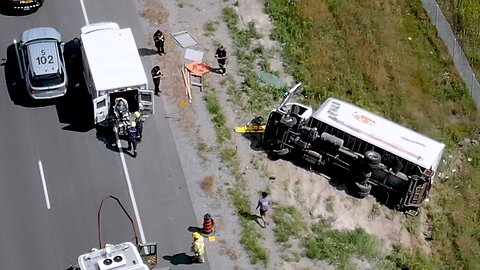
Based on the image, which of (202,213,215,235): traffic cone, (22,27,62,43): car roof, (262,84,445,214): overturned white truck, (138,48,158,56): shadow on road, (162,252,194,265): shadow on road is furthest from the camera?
(138,48,158,56): shadow on road

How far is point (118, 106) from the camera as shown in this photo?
2842 cm

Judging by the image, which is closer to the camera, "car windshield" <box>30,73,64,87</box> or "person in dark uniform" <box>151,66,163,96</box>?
"car windshield" <box>30,73,64,87</box>

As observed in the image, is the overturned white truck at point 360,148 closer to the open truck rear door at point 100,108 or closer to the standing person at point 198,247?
the standing person at point 198,247

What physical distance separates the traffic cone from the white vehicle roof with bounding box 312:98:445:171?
18.3 ft

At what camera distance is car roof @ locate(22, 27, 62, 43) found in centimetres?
3042

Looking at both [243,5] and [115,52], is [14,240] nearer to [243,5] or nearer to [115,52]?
[115,52]

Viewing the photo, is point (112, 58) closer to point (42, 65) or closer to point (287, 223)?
point (42, 65)

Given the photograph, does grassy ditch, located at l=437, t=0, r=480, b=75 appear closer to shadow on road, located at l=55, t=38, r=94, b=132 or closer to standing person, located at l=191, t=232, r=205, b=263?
standing person, located at l=191, t=232, r=205, b=263

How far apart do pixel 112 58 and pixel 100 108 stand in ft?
6.36

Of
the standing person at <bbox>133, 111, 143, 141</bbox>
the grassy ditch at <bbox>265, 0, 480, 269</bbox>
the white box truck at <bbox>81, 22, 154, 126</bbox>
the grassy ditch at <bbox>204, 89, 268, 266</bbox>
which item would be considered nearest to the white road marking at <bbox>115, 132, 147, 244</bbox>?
the standing person at <bbox>133, 111, 143, 141</bbox>

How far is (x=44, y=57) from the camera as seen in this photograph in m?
29.6

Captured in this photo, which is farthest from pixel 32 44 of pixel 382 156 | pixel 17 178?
pixel 382 156

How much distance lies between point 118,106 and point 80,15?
22.0 feet

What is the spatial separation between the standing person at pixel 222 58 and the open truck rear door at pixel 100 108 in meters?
5.28
